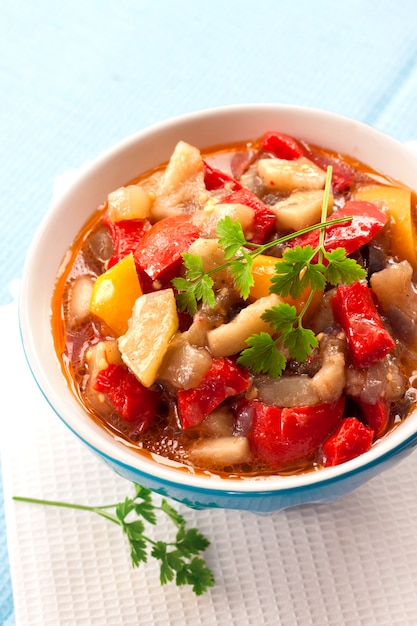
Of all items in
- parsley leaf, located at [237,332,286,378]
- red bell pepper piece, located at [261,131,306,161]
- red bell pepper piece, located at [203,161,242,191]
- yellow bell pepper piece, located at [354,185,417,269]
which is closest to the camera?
parsley leaf, located at [237,332,286,378]

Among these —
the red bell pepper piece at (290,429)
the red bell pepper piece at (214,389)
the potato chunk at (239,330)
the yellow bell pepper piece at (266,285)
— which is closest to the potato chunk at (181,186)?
the yellow bell pepper piece at (266,285)

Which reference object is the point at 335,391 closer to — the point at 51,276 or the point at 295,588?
the point at 295,588

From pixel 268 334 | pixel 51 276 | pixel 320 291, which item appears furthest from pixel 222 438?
pixel 51 276

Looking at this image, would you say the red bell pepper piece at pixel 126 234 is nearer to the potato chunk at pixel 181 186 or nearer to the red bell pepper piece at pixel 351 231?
the potato chunk at pixel 181 186

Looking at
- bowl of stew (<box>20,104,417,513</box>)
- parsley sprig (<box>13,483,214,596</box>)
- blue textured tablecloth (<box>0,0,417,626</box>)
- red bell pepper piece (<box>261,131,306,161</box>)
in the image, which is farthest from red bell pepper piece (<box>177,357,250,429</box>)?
blue textured tablecloth (<box>0,0,417,626</box>)

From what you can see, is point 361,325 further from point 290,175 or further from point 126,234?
point 126,234

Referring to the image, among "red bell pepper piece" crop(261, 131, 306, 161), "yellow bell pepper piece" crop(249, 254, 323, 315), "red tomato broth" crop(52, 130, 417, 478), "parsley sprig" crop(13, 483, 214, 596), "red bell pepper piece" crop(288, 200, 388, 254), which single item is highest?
"red bell pepper piece" crop(288, 200, 388, 254)

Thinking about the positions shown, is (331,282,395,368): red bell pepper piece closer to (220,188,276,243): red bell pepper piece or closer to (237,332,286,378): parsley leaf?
(237,332,286,378): parsley leaf
